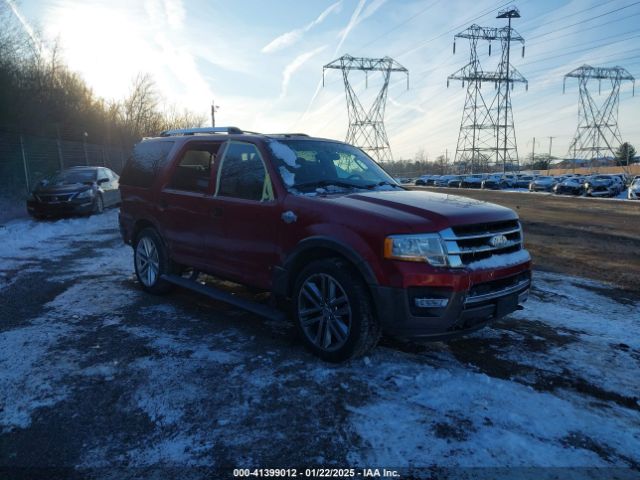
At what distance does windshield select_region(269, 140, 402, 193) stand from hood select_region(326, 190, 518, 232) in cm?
41

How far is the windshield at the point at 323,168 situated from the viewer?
4.36 metres

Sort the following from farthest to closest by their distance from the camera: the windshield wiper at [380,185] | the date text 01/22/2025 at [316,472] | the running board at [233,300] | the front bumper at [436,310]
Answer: the windshield wiper at [380,185]
the running board at [233,300]
the front bumper at [436,310]
the date text 01/22/2025 at [316,472]

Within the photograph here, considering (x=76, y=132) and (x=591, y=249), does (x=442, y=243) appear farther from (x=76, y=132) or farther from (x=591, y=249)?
(x=76, y=132)

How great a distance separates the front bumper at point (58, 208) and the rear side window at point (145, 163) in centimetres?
849

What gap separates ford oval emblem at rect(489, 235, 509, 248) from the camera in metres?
3.70

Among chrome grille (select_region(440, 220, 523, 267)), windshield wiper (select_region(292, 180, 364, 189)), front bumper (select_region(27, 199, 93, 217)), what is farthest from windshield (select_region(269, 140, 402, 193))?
front bumper (select_region(27, 199, 93, 217))

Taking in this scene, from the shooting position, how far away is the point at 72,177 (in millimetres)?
14977

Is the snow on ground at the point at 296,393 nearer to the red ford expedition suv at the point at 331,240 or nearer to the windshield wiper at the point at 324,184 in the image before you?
the red ford expedition suv at the point at 331,240

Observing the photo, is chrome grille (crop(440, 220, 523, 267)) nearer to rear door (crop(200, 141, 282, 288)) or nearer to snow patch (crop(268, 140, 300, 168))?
rear door (crop(200, 141, 282, 288))

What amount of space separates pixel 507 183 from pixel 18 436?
58.3 meters

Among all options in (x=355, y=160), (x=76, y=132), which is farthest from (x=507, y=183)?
(x=355, y=160)

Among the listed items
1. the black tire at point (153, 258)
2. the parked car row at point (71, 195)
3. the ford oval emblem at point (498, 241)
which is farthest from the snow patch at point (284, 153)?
the parked car row at point (71, 195)

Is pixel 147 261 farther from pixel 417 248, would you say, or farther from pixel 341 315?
pixel 417 248

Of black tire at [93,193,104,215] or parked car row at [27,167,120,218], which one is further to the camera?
black tire at [93,193,104,215]
